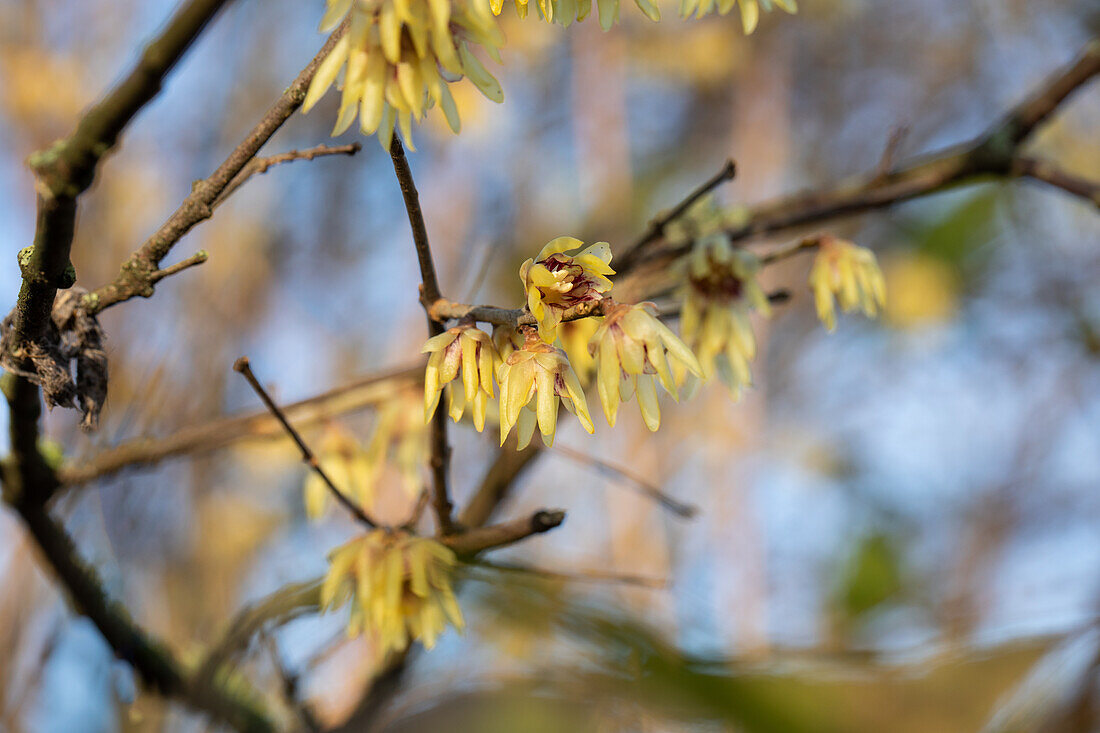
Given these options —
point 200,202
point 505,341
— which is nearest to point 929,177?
point 505,341

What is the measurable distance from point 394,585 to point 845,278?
81 centimetres

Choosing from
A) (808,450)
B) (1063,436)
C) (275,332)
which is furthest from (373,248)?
(1063,436)

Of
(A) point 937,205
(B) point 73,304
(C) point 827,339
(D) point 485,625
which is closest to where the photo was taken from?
(B) point 73,304

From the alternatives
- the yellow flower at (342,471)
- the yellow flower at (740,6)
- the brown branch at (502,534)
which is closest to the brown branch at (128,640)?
the yellow flower at (342,471)

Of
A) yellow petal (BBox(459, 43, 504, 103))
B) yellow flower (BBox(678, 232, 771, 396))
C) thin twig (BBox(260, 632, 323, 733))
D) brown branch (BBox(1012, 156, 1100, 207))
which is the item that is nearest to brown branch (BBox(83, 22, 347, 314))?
yellow petal (BBox(459, 43, 504, 103))

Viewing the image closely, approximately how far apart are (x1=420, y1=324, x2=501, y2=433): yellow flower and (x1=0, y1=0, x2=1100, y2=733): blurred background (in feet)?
1.05

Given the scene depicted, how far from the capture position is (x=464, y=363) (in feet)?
2.62

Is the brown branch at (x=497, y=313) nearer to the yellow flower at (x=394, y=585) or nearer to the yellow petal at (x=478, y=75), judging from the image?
the yellow petal at (x=478, y=75)

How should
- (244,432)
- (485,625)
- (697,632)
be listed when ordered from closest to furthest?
(485,625)
(244,432)
(697,632)

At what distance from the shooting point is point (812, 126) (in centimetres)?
504

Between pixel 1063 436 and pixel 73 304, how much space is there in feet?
A: 16.4

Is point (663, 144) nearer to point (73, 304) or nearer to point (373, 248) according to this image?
point (373, 248)

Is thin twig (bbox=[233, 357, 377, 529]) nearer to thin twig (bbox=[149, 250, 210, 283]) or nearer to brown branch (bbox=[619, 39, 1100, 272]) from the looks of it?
thin twig (bbox=[149, 250, 210, 283])

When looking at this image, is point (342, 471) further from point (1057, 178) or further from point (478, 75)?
point (1057, 178)
